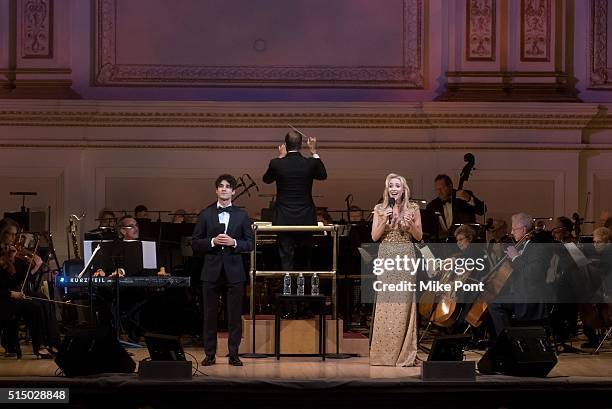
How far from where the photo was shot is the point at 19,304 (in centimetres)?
1014

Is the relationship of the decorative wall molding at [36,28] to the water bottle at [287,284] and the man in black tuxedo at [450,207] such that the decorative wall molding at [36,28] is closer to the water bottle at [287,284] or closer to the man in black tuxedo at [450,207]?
the man in black tuxedo at [450,207]

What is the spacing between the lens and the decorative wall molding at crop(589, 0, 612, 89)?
14180mm

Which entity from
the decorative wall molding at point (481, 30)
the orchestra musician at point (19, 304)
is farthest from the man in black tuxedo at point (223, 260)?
the decorative wall molding at point (481, 30)

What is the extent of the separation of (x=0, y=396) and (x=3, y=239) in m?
2.25

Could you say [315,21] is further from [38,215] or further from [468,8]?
[38,215]

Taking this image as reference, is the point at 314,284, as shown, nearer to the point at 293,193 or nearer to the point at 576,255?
the point at 293,193

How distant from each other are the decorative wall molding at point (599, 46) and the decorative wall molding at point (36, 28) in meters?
6.33

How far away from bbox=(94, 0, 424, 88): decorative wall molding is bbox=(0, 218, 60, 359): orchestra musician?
4.01m

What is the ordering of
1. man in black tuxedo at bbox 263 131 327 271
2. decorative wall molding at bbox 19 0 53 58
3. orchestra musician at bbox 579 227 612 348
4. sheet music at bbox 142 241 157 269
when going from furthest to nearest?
decorative wall molding at bbox 19 0 53 58, sheet music at bbox 142 241 157 269, orchestra musician at bbox 579 227 612 348, man in black tuxedo at bbox 263 131 327 271

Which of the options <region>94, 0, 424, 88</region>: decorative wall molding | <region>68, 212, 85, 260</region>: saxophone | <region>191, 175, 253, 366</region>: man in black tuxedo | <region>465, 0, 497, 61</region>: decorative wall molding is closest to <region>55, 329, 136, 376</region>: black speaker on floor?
<region>191, 175, 253, 366</region>: man in black tuxedo

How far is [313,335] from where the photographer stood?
33.1 feet

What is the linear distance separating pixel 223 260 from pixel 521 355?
242cm

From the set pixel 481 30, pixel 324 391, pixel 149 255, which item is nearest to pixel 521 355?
pixel 324 391

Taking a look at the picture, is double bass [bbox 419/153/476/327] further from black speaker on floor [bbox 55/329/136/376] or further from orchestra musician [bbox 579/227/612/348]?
black speaker on floor [bbox 55/329/136/376]
